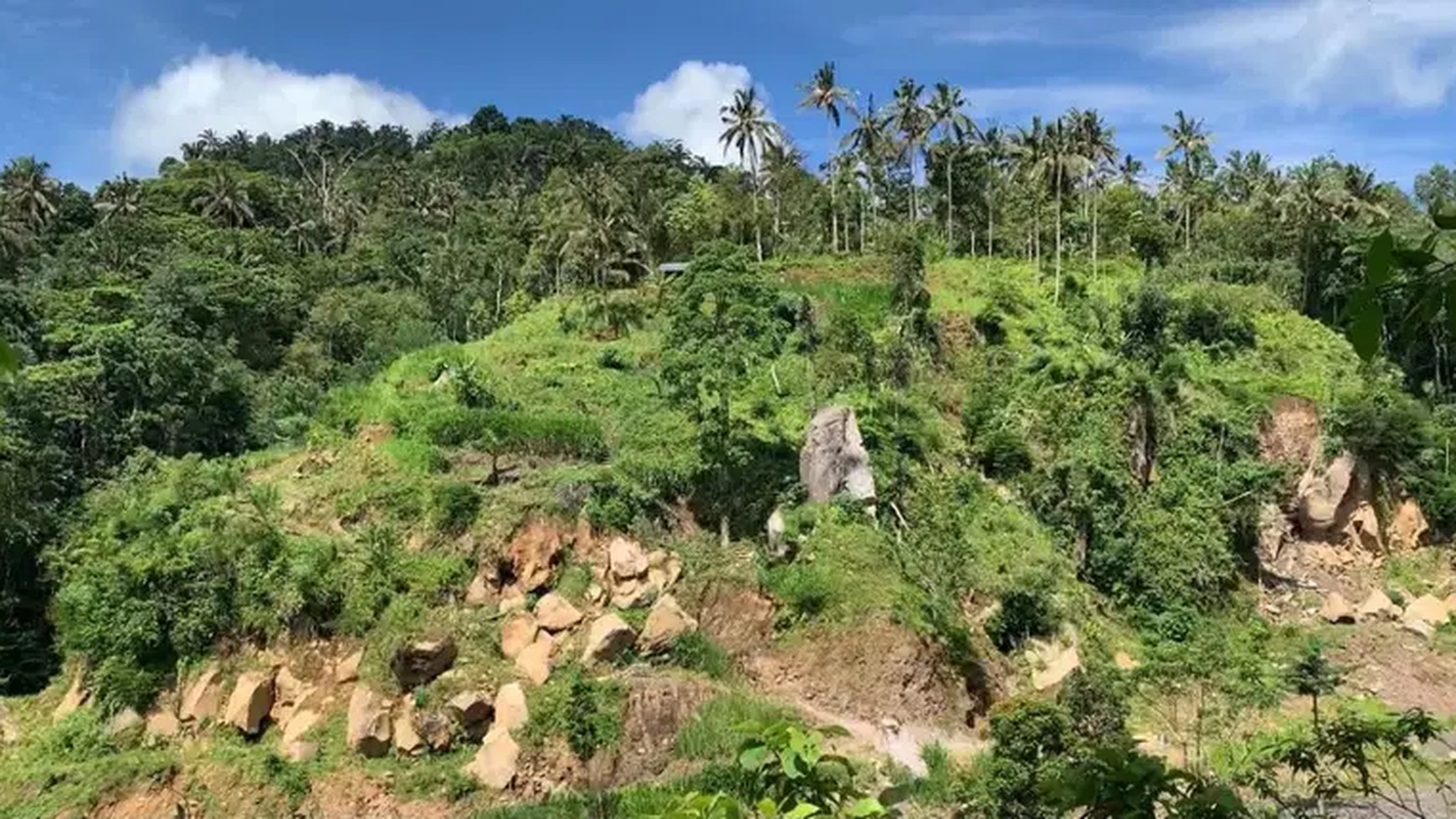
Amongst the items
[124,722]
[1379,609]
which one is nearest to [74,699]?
[124,722]

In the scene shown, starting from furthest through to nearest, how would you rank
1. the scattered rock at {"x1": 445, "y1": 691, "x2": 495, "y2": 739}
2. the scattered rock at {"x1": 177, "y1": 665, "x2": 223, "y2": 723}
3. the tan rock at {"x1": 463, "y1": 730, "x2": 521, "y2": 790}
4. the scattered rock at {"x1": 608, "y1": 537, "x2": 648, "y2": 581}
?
the scattered rock at {"x1": 608, "y1": 537, "x2": 648, "y2": 581}, the scattered rock at {"x1": 177, "y1": 665, "x2": 223, "y2": 723}, the scattered rock at {"x1": 445, "y1": 691, "x2": 495, "y2": 739}, the tan rock at {"x1": 463, "y1": 730, "x2": 521, "y2": 790}

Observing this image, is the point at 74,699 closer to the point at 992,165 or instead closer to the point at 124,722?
the point at 124,722

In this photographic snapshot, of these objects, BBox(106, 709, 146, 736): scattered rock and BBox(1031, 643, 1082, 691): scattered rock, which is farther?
BBox(1031, 643, 1082, 691): scattered rock

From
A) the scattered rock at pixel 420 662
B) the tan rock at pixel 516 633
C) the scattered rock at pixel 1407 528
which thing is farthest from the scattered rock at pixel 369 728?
the scattered rock at pixel 1407 528

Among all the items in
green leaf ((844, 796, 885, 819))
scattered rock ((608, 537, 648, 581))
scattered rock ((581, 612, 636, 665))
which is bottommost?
scattered rock ((581, 612, 636, 665))

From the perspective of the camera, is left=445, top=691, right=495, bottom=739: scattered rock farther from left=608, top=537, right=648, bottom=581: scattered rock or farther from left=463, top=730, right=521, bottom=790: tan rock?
left=608, top=537, right=648, bottom=581: scattered rock

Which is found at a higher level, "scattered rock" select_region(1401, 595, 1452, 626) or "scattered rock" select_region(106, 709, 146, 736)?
"scattered rock" select_region(106, 709, 146, 736)

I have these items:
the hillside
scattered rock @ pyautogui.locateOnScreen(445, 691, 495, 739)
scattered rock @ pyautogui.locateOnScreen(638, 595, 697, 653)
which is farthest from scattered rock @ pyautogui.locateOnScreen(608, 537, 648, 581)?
scattered rock @ pyautogui.locateOnScreen(445, 691, 495, 739)
